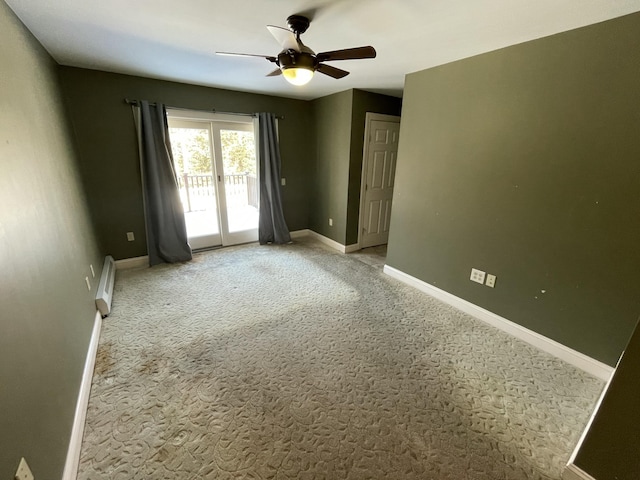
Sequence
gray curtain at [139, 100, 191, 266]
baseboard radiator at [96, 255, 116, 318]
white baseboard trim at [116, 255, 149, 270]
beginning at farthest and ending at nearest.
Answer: white baseboard trim at [116, 255, 149, 270]
gray curtain at [139, 100, 191, 266]
baseboard radiator at [96, 255, 116, 318]

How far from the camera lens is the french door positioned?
12.2ft

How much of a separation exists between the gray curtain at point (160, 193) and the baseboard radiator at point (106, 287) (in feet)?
1.44

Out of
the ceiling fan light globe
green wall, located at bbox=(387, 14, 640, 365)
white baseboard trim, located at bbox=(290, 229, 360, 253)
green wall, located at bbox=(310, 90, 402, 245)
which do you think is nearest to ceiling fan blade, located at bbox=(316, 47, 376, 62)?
the ceiling fan light globe

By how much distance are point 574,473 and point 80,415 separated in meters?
2.53

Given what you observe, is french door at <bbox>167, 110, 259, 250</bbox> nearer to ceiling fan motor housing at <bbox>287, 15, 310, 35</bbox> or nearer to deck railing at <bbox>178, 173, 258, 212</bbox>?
deck railing at <bbox>178, 173, 258, 212</bbox>

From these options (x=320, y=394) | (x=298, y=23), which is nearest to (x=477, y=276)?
(x=320, y=394)

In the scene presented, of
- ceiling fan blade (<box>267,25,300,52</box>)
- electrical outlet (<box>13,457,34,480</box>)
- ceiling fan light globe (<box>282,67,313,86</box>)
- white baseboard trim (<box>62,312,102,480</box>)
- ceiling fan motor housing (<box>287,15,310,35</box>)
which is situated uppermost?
ceiling fan motor housing (<box>287,15,310,35</box>)

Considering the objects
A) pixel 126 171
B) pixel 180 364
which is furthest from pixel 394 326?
pixel 126 171

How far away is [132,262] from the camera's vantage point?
140 inches

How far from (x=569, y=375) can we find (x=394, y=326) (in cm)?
125

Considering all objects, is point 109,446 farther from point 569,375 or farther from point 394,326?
point 569,375

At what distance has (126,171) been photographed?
131 inches

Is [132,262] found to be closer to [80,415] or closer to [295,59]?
[80,415]

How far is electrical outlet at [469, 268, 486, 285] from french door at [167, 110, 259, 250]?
10.8 feet
